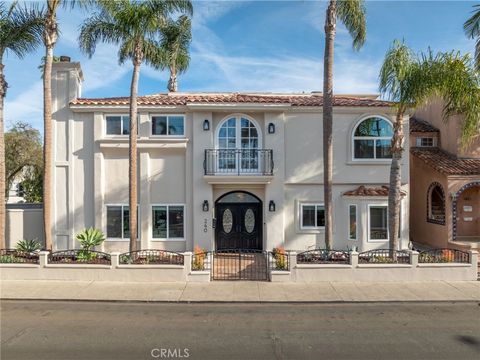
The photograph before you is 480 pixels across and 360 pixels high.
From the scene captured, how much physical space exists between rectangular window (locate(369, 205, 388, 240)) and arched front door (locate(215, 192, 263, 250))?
4620 millimetres

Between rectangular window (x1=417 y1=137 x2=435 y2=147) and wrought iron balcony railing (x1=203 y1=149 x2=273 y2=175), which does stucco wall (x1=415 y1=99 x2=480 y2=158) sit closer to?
rectangular window (x1=417 y1=137 x2=435 y2=147)

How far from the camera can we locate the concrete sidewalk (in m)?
9.05

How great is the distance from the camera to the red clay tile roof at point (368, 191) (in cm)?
1388

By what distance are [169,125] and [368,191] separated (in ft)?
28.8

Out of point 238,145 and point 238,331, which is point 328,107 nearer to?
point 238,145

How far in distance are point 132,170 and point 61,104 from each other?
517cm

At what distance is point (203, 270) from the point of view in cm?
1075

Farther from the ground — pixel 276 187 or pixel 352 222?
pixel 276 187

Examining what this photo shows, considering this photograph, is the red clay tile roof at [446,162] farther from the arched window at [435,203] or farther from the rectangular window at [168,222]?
the rectangular window at [168,222]

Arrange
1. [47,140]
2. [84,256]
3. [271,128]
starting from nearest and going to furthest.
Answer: [84,256] → [47,140] → [271,128]

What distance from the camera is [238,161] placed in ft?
47.2

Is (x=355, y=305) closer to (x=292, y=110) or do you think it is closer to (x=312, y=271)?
(x=312, y=271)

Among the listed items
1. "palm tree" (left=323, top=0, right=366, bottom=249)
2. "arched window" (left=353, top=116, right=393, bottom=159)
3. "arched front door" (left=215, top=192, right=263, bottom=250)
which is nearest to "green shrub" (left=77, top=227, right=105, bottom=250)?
"arched front door" (left=215, top=192, right=263, bottom=250)

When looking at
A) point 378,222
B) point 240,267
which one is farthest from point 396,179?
point 240,267
